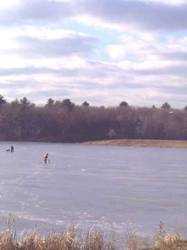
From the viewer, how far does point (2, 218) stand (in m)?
25.9

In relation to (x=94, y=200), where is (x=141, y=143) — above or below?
above

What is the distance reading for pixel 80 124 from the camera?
167500mm

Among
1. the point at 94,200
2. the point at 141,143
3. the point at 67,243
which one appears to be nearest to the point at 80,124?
the point at 141,143

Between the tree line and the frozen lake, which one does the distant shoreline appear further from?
the frozen lake

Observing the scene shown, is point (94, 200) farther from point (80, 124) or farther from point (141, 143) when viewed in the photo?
point (80, 124)

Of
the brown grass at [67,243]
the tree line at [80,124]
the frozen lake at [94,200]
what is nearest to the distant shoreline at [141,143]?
the tree line at [80,124]

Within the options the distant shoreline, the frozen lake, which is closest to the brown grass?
the frozen lake

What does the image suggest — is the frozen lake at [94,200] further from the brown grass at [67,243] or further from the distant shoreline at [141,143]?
the distant shoreline at [141,143]

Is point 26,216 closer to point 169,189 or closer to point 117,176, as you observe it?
point 169,189

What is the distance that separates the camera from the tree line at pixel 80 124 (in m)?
165

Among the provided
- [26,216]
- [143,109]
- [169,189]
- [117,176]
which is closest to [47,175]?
[117,176]

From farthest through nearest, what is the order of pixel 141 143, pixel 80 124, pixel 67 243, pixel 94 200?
pixel 80 124
pixel 141 143
pixel 94 200
pixel 67 243

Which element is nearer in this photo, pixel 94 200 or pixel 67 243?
pixel 67 243

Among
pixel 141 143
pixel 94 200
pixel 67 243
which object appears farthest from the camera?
pixel 141 143
